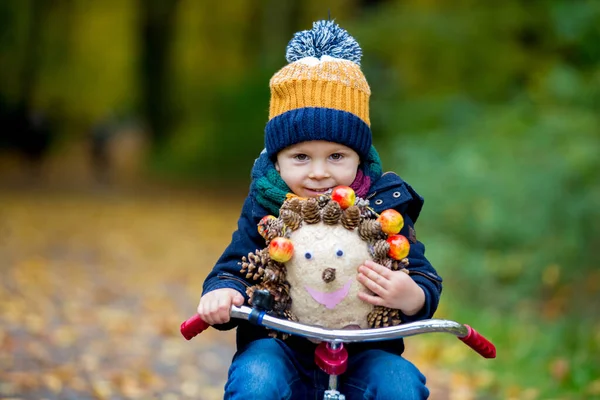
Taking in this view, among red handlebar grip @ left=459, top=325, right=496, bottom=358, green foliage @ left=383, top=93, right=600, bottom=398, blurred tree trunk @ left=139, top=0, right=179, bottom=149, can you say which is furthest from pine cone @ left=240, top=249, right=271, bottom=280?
blurred tree trunk @ left=139, top=0, right=179, bottom=149

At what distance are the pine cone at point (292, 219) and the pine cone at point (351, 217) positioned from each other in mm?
145

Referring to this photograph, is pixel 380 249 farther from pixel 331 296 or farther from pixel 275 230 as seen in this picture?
pixel 275 230

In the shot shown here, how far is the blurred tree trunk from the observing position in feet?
74.5

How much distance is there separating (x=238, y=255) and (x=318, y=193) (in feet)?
1.14

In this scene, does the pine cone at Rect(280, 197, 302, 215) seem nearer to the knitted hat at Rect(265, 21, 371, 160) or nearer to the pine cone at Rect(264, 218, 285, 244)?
the pine cone at Rect(264, 218, 285, 244)

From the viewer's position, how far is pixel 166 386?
575 cm

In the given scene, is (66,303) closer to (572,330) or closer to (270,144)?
(572,330)

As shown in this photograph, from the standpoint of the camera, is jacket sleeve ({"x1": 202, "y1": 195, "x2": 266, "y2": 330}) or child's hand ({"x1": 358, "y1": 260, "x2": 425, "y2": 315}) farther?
jacket sleeve ({"x1": 202, "y1": 195, "x2": 266, "y2": 330})

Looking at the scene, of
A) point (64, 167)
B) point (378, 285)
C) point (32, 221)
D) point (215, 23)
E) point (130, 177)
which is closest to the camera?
point (378, 285)

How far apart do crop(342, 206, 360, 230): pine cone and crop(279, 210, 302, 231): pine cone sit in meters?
0.15

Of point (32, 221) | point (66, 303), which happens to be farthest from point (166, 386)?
point (32, 221)

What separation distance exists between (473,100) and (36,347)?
6922mm

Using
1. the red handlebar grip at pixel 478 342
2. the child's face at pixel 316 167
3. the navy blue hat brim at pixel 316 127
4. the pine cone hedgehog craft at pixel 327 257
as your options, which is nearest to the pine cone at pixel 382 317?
the pine cone hedgehog craft at pixel 327 257

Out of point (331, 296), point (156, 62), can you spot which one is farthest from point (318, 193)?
point (156, 62)
